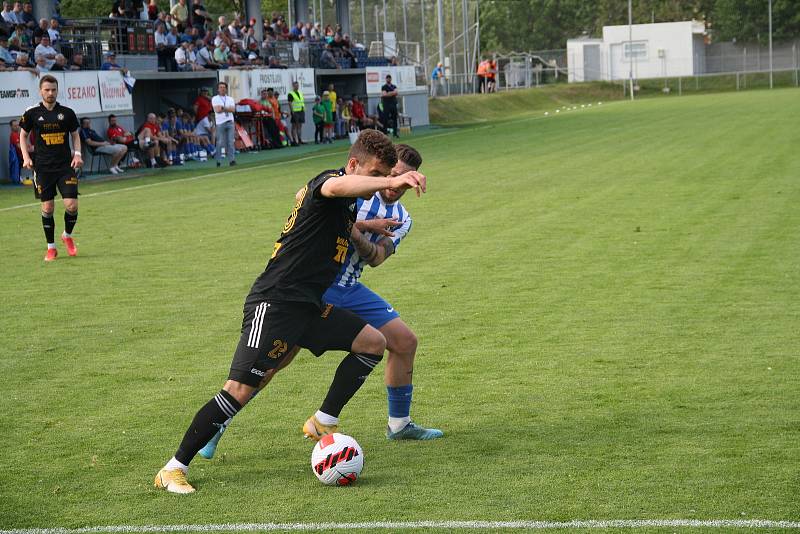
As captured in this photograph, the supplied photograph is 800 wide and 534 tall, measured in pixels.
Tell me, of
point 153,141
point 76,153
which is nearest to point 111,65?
point 153,141

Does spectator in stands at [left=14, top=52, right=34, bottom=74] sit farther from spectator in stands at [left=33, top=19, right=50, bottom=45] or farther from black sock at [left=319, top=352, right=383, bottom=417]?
black sock at [left=319, top=352, right=383, bottom=417]

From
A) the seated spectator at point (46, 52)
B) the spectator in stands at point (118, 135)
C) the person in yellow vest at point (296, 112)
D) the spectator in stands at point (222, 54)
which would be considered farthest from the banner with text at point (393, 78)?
the seated spectator at point (46, 52)

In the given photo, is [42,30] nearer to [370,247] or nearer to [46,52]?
[46,52]

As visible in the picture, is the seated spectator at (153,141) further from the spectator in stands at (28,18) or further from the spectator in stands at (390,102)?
the spectator in stands at (390,102)

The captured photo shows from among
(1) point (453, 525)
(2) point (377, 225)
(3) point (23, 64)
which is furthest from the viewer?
(3) point (23, 64)

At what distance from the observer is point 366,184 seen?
5.08 metres

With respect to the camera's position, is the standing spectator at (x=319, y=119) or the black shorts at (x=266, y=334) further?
the standing spectator at (x=319, y=119)

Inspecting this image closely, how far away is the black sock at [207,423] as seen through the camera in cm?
559

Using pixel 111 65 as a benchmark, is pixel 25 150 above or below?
below

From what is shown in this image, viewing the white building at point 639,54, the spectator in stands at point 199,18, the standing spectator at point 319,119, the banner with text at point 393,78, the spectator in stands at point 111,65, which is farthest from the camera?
the white building at point 639,54

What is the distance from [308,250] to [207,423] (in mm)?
1033

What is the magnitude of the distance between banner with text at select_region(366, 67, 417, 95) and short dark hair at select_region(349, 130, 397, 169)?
41.1 metres

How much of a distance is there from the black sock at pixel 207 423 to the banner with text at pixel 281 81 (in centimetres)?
3115

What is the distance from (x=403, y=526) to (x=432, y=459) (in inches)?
42.6
